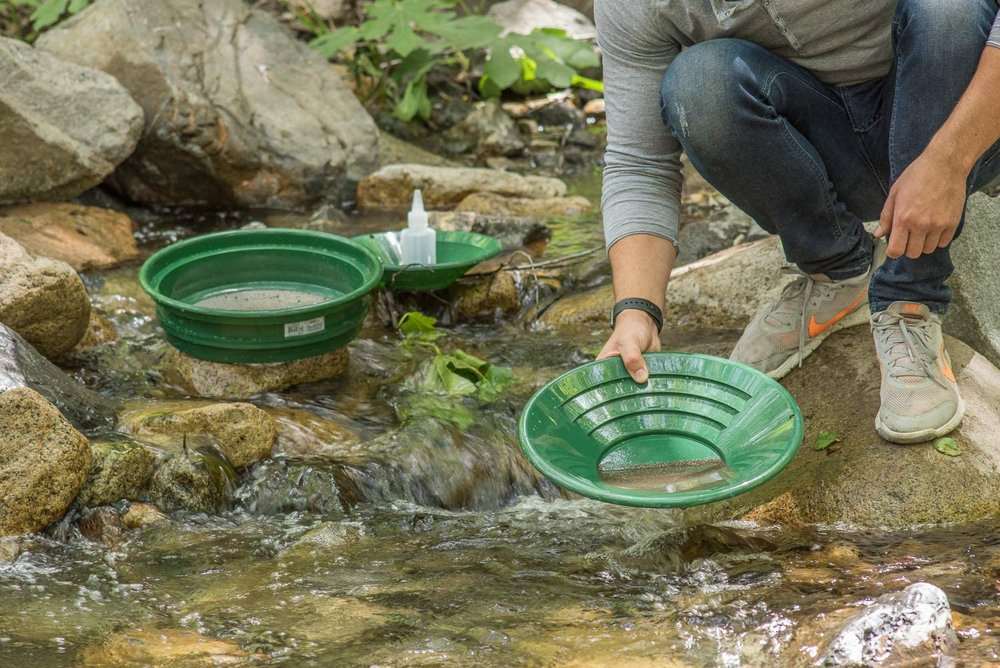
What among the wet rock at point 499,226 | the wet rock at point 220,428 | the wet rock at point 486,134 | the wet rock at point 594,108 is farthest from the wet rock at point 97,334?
the wet rock at point 594,108

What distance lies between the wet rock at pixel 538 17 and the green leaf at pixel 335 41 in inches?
60.2

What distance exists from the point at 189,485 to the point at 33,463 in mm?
361

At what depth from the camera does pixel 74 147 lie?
4613 mm

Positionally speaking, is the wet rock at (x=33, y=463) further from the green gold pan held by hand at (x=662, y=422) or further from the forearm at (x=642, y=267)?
the forearm at (x=642, y=267)

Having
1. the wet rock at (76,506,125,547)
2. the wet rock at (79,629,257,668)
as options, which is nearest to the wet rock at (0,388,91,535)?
the wet rock at (76,506,125,547)

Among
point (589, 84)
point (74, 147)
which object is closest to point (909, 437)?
point (74, 147)

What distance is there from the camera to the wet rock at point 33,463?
2467 millimetres

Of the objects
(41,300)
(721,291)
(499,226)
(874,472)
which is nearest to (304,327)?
(41,300)

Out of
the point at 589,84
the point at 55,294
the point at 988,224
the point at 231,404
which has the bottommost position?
the point at 231,404

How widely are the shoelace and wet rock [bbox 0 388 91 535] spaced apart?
5.92ft

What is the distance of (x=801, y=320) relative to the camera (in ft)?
9.33

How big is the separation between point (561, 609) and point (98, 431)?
1368 mm

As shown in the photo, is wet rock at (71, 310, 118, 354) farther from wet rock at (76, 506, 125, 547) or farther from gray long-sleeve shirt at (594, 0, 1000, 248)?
gray long-sleeve shirt at (594, 0, 1000, 248)

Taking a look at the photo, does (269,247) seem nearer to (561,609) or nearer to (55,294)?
(55,294)
